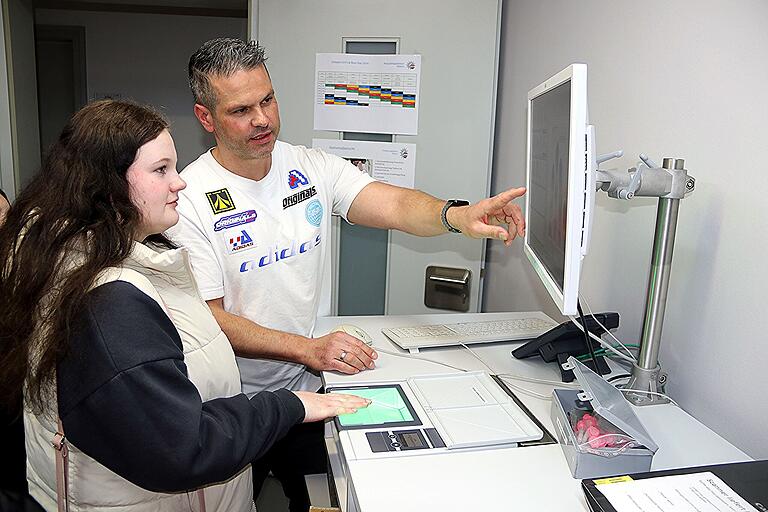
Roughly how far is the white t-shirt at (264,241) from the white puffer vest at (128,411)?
457 mm

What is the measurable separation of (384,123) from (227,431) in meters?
1.72

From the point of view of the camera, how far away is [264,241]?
1.69 meters

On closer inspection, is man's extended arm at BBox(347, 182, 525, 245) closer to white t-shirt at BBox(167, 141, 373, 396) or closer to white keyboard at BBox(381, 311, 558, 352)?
white t-shirt at BBox(167, 141, 373, 396)

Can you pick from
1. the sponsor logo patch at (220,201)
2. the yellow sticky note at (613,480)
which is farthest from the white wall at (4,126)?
the yellow sticky note at (613,480)

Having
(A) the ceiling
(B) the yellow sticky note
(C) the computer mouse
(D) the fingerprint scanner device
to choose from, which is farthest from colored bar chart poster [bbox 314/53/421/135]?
(A) the ceiling

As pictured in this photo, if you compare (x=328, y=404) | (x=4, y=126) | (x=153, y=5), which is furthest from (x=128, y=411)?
(x=153, y=5)

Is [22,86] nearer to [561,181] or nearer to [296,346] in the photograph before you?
[296,346]

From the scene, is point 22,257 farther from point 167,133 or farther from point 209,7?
point 209,7

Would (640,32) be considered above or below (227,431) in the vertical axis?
above

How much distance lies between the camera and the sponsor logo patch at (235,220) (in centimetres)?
164

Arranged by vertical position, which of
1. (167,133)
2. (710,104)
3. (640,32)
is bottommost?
(167,133)

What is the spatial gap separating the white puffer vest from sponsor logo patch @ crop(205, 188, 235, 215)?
1.64ft

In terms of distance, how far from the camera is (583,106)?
99cm

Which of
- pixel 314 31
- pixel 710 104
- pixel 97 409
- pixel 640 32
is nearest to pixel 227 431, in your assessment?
pixel 97 409
